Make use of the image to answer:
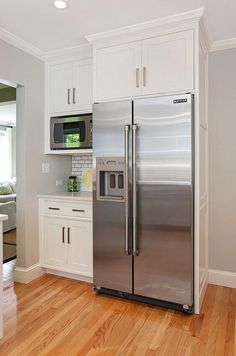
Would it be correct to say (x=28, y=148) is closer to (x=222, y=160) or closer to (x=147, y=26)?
(x=147, y=26)

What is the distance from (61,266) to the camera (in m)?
3.01

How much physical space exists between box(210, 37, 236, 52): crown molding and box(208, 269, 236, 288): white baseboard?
7.70 feet

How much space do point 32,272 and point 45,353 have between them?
4.26 feet

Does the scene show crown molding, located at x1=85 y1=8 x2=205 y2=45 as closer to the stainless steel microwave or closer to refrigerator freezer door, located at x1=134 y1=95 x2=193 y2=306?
refrigerator freezer door, located at x1=134 y1=95 x2=193 y2=306

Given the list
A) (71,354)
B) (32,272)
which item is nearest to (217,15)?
(71,354)

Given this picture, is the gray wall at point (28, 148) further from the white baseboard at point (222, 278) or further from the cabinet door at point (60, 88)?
the white baseboard at point (222, 278)

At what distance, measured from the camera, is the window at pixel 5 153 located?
8023 mm

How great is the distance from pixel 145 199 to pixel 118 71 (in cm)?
126

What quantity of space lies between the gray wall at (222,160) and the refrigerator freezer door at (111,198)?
102cm

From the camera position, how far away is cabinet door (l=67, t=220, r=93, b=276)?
2838 millimetres

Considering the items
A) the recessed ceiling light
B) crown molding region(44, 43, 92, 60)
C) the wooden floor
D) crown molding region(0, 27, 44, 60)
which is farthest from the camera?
crown molding region(44, 43, 92, 60)

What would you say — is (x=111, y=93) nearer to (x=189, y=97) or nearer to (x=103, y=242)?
(x=189, y=97)

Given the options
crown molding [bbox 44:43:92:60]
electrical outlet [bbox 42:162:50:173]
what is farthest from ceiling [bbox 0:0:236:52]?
electrical outlet [bbox 42:162:50:173]

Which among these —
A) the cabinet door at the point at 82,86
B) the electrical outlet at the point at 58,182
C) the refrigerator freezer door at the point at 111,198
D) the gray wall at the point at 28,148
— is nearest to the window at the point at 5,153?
the electrical outlet at the point at 58,182
